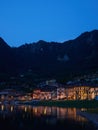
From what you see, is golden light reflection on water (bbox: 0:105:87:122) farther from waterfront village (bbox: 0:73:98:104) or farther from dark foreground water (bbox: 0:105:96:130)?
waterfront village (bbox: 0:73:98:104)

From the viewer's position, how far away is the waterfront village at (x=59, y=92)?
414ft

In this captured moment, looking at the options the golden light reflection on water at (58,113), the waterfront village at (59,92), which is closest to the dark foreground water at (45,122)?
the golden light reflection on water at (58,113)

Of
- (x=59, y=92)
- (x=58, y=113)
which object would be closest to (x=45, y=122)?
(x=58, y=113)

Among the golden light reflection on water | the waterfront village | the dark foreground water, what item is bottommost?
the dark foreground water

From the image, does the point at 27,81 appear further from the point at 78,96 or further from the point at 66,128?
the point at 66,128

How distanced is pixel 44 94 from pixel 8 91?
23600 mm

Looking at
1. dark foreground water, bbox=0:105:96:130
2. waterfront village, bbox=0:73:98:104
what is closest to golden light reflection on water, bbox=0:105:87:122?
dark foreground water, bbox=0:105:96:130

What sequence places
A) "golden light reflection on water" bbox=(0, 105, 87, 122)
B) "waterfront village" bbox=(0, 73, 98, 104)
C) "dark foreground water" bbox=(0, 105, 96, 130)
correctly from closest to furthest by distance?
"dark foreground water" bbox=(0, 105, 96, 130) < "golden light reflection on water" bbox=(0, 105, 87, 122) < "waterfront village" bbox=(0, 73, 98, 104)

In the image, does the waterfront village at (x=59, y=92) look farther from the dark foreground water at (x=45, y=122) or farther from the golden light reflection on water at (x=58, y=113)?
the dark foreground water at (x=45, y=122)

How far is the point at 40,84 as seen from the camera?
193 m

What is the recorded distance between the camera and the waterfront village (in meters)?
126

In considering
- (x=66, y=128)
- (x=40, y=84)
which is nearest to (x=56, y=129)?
(x=66, y=128)

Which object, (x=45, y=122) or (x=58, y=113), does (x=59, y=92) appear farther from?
(x=45, y=122)

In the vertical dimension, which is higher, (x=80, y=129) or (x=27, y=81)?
(x=27, y=81)
